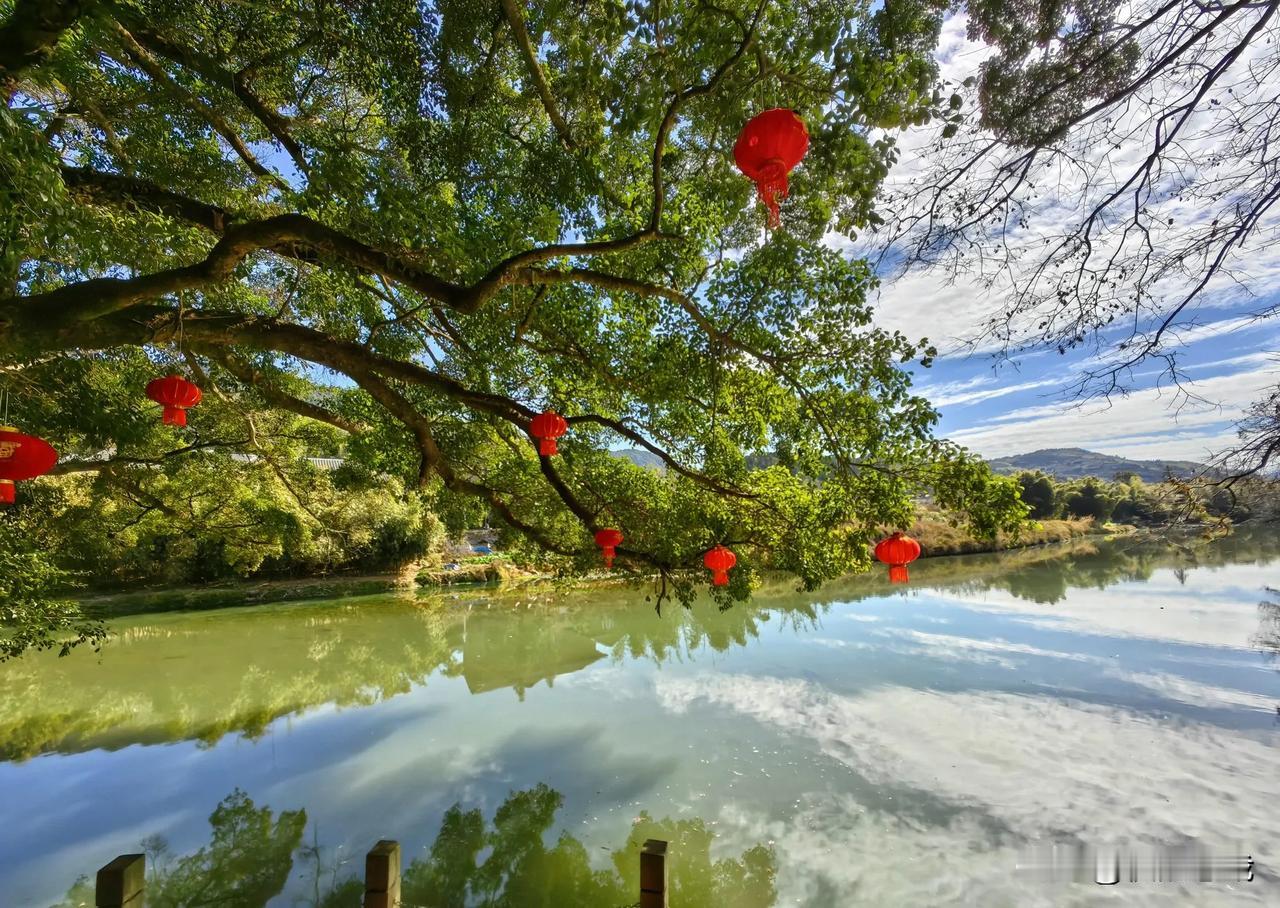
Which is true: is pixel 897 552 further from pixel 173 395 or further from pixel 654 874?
pixel 173 395

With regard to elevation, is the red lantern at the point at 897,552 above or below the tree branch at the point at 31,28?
below

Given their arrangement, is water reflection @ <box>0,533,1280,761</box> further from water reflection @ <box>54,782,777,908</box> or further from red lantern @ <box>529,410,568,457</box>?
red lantern @ <box>529,410,568,457</box>

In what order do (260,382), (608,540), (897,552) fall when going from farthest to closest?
(608,540), (260,382), (897,552)

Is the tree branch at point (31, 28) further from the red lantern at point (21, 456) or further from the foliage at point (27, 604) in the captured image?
the foliage at point (27, 604)

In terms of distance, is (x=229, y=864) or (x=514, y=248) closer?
(x=514, y=248)

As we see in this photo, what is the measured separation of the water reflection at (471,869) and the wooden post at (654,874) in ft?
3.06

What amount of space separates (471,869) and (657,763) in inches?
57.0

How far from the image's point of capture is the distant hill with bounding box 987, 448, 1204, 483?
200 cm

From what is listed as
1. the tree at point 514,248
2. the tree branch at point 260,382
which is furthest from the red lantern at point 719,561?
the tree branch at point 260,382

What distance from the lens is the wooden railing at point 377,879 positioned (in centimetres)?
161

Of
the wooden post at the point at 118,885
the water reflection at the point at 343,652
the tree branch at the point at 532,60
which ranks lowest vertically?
the water reflection at the point at 343,652

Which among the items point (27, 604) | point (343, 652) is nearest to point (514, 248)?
point (27, 604)

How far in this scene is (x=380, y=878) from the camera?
1.81m

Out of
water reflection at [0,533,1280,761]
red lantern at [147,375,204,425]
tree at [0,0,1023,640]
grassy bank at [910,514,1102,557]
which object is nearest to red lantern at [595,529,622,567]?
tree at [0,0,1023,640]
